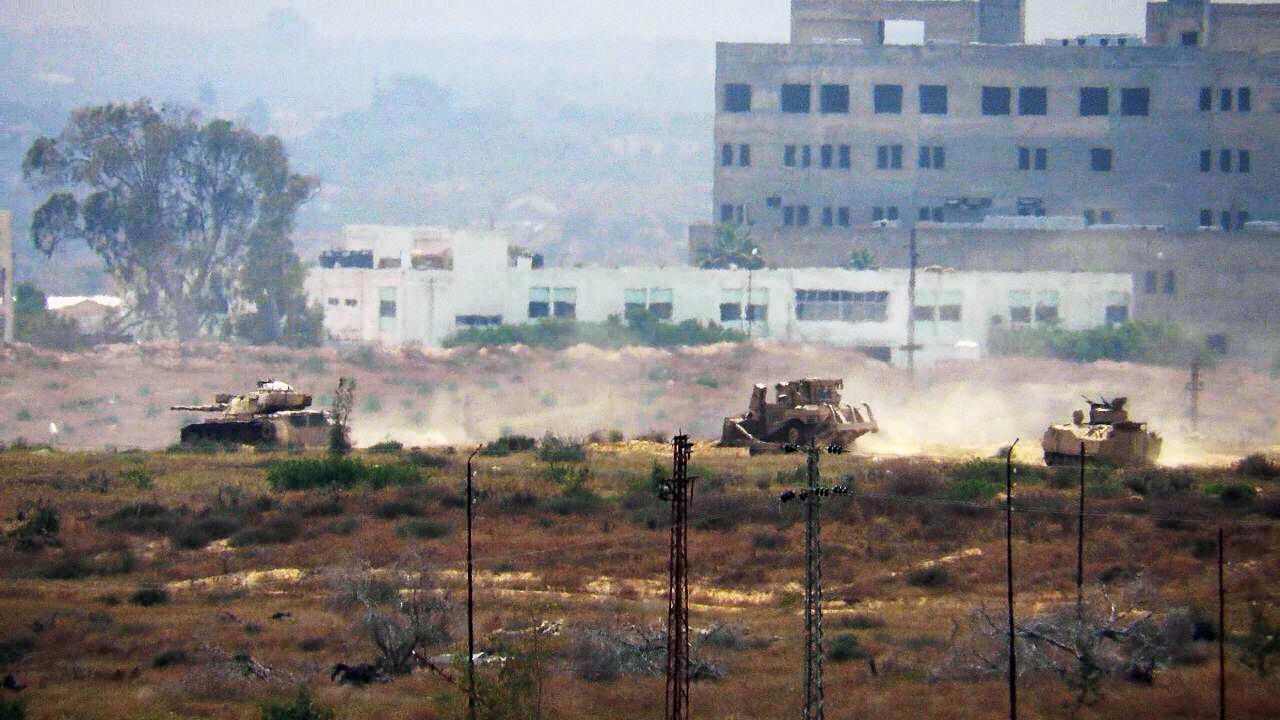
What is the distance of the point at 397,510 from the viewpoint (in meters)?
52.0

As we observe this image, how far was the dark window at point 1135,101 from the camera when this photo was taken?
134 m

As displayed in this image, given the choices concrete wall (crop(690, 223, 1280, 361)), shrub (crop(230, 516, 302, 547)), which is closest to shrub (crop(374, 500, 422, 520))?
shrub (crop(230, 516, 302, 547))

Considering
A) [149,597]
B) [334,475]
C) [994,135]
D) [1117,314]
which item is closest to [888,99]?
[994,135]

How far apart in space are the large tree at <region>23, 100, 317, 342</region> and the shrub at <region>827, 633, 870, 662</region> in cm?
8861

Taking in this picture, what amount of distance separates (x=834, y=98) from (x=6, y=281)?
53.1 meters

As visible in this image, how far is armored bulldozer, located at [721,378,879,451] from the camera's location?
61.5 meters

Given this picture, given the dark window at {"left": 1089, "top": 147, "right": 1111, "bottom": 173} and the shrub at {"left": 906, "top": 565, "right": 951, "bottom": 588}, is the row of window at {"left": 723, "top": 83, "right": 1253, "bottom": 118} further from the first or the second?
the shrub at {"left": 906, "top": 565, "right": 951, "bottom": 588}

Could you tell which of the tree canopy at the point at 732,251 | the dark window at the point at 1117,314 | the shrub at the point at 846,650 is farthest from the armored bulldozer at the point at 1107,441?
the tree canopy at the point at 732,251

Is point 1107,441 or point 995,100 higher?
point 995,100

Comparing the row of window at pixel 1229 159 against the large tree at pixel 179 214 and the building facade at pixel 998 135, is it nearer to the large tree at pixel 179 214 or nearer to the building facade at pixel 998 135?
the building facade at pixel 998 135

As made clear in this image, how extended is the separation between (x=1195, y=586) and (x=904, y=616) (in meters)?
6.35

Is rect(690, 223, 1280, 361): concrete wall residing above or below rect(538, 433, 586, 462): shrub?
above

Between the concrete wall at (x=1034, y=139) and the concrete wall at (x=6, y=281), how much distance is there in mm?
43706

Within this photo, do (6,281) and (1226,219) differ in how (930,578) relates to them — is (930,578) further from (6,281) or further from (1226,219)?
(1226,219)
